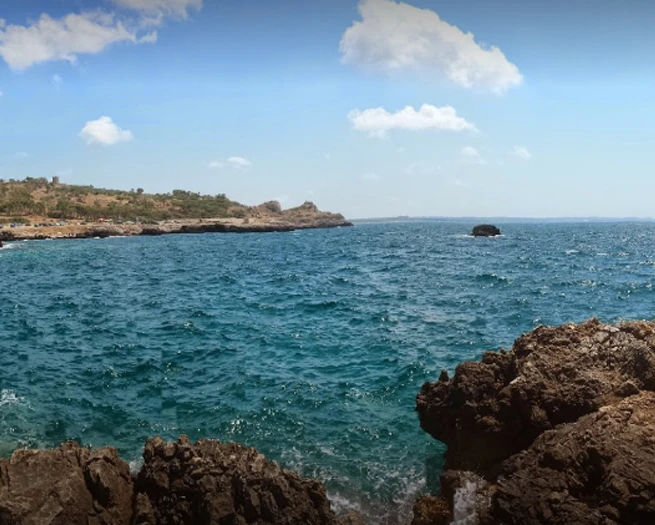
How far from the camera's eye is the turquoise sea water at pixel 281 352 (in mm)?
14102

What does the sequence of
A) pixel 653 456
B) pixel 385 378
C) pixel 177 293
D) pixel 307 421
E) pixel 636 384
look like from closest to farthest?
pixel 653 456, pixel 636 384, pixel 307 421, pixel 385 378, pixel 177 293

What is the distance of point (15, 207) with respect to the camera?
4958 inches

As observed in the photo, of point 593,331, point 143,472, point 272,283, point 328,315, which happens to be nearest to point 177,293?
point 272,283

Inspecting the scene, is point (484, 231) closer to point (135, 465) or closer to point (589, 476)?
point (135, 465)

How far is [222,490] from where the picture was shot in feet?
30.1

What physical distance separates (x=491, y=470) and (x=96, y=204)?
160 m

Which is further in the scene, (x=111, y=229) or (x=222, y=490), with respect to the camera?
(x=111, y=229)

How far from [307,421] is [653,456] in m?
9.76

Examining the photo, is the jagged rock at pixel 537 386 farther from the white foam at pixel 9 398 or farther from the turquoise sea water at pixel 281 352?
the white foam at pixel 9 398

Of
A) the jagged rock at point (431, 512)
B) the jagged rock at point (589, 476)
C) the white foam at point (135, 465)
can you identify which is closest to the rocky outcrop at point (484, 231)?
the jagged rock at point (431, 512)

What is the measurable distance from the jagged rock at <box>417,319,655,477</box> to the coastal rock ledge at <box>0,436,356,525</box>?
4047 millimetres

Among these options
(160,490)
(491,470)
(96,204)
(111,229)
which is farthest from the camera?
(96,204)

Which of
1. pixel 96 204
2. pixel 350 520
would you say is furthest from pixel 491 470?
pixel 96 204

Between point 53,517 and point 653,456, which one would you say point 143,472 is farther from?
point 653,456
